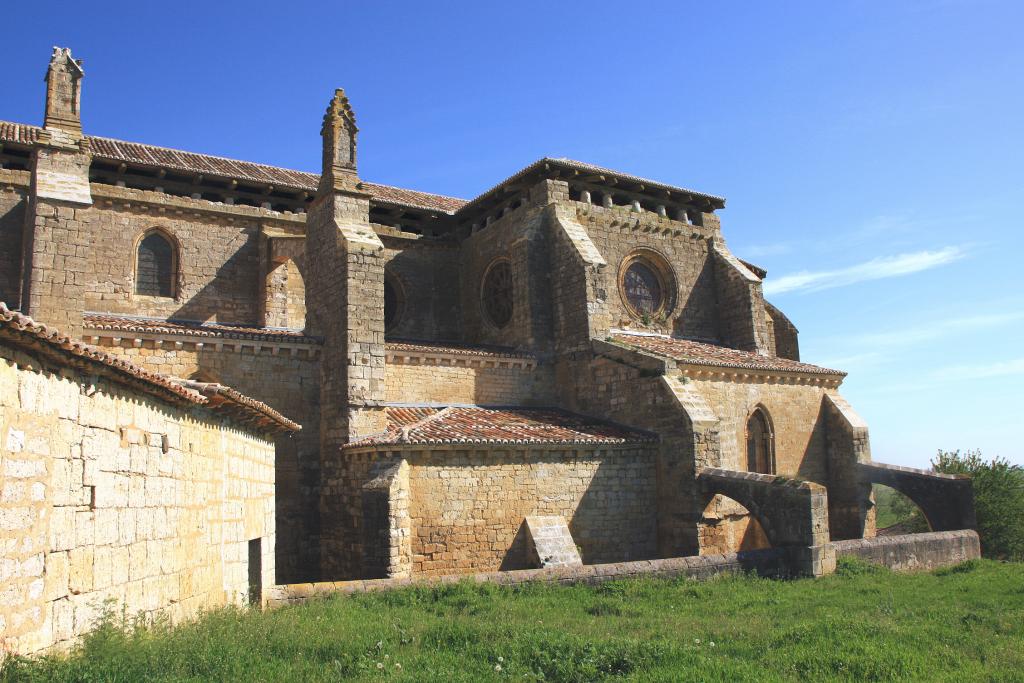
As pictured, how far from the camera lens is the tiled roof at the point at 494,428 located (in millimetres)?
14234

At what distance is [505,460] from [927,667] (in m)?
8.42

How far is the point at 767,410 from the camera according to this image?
19.9 m

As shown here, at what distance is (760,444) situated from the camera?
65.2 ft

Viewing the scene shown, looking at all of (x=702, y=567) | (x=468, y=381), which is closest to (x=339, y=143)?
(x=468, y=381)

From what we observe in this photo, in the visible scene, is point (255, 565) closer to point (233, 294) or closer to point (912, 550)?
point (233, 294)

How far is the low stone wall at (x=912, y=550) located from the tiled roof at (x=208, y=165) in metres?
13.6

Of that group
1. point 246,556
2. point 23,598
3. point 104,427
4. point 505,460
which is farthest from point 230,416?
point 505,460

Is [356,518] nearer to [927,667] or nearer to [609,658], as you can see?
[609,658]

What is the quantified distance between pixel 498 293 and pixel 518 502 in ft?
24.5

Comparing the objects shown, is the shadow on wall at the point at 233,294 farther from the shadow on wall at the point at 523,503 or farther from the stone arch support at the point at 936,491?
the stone arch support at the point at 936,491

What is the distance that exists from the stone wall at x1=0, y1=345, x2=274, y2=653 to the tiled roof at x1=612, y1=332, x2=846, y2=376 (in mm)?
11558

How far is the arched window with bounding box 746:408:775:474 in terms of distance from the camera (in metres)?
19.8

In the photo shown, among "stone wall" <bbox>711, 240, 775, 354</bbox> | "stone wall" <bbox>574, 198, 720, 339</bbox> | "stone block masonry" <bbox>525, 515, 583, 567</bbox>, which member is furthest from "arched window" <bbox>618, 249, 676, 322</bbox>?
"stone block masonry" <bbox>525, 515, 583, 567</bbox>

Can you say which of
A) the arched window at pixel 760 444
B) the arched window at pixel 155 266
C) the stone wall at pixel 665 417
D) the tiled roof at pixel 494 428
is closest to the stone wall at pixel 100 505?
the tiled roof at pixel 494 428
